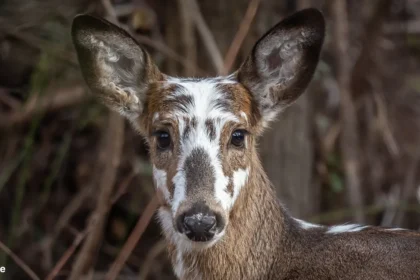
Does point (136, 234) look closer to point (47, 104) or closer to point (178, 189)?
point (178, 189)

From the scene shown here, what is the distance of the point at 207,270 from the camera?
5.18 metres

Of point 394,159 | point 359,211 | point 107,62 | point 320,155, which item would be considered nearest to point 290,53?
point 107,62

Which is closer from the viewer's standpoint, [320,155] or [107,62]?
[107,62]

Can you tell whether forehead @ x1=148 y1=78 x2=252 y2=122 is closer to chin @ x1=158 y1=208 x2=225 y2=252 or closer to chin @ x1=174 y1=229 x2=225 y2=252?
chin @ x1=158 y1=208 x2=225 y2=252

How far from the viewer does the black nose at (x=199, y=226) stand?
4.70 m

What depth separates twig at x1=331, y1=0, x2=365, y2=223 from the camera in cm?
871

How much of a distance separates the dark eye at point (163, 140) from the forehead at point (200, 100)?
0.31 ft

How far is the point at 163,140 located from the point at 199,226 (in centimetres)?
73

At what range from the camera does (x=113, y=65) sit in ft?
18.8

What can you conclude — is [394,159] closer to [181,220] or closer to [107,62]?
[107,62]

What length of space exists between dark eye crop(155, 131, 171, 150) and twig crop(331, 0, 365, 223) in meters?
3.69

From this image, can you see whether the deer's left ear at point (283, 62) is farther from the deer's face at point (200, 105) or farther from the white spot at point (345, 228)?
the white spot at point (345, 228)

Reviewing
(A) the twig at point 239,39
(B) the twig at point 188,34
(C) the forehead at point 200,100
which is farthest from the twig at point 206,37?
(C) the forehead at point 200,100

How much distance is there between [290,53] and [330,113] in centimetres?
451
